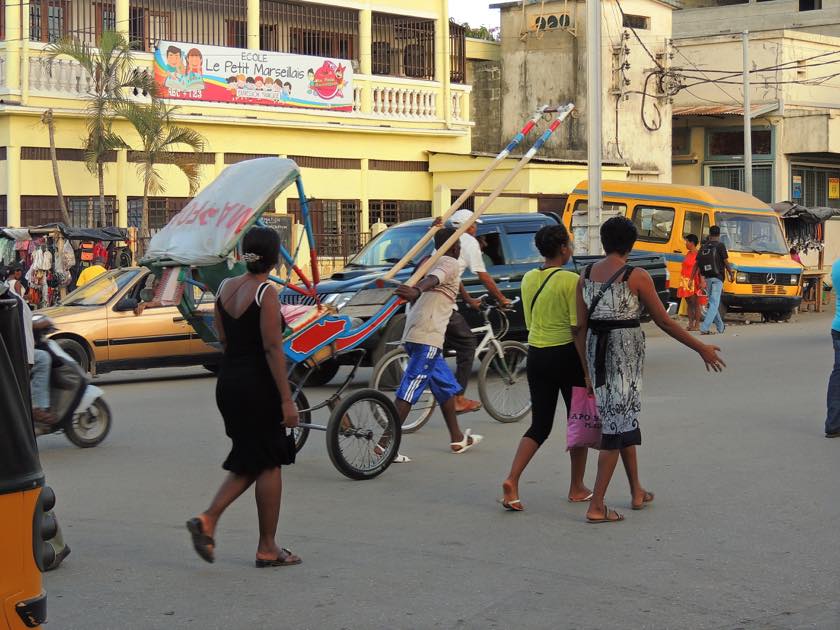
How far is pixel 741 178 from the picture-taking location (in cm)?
4250

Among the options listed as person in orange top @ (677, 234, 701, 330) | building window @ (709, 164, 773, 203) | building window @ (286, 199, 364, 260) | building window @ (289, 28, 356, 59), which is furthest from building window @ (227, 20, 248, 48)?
building window @ (709, 164, 773, 203)

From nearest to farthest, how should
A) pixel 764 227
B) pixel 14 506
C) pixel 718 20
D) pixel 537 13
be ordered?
1. pixel 14 506
2. pixel 764 227
3. pixel 537 13
4. pixel 718 20

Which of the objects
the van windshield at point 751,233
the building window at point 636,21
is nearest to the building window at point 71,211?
the van windshield at point 751,233

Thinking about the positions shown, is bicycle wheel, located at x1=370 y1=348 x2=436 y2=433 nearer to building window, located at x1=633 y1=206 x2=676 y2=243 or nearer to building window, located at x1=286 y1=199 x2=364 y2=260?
building window, located at x1=633 y1=206 x2=676 y2=243

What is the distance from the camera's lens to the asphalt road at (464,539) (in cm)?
564

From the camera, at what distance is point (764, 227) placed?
81.8 ft

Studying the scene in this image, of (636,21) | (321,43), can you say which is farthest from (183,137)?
(636,21)

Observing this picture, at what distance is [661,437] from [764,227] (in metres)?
15.5

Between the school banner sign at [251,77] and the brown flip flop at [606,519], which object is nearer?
the brown flip flop at [606,519]

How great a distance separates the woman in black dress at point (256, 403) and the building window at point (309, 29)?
22.4 m

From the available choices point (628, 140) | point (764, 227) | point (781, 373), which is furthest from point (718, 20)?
point (781, 373)

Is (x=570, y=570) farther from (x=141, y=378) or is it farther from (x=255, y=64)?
(x=255, y=64)

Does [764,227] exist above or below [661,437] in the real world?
above

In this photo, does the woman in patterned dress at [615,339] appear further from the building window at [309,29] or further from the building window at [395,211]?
the building window at [395,211]
